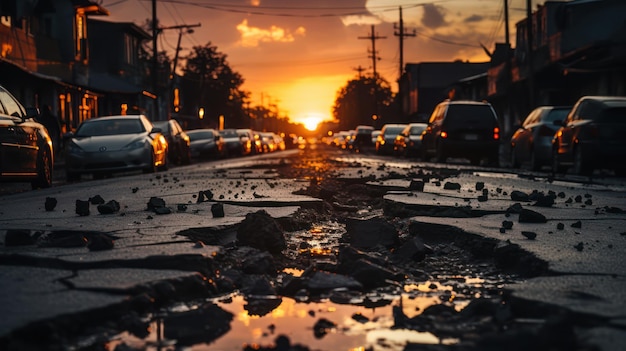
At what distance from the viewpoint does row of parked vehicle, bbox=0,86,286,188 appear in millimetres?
11992

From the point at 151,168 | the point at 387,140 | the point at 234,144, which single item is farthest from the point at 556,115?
the point at 234,144

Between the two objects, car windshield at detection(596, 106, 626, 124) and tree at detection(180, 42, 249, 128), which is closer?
car windshield at detection(596, 106, 626, 124)

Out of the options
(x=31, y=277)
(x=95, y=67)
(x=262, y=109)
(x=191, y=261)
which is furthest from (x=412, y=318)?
(x=262, y=109)

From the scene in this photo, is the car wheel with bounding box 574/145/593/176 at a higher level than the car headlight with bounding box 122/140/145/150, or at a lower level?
lower

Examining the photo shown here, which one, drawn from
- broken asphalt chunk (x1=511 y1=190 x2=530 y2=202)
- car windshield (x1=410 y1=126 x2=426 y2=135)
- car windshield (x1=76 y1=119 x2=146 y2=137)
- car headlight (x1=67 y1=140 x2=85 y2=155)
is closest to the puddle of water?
broken asphalt chunk (x1=511 y1=190 x2=530 y2=202)

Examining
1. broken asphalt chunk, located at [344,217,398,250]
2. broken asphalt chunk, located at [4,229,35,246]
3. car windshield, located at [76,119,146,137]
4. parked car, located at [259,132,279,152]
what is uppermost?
car windshield, located at [76,119,146,137]

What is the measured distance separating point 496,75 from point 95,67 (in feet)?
86.9

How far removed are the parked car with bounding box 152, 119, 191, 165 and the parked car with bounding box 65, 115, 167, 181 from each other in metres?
6.74

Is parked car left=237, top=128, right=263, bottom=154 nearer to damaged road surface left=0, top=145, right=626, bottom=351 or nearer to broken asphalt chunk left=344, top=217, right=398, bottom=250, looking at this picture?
damaged road surface left=0, top=145, right=626, bottom=351

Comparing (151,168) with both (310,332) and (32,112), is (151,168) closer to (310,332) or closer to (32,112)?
(32,112)

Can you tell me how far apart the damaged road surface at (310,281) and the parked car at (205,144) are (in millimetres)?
28260

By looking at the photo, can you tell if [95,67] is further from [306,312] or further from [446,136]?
[306,312]

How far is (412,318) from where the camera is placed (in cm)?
361

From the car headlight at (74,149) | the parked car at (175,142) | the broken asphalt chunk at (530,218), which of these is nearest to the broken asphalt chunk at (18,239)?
the broken asphalt chunk at (530,218)
